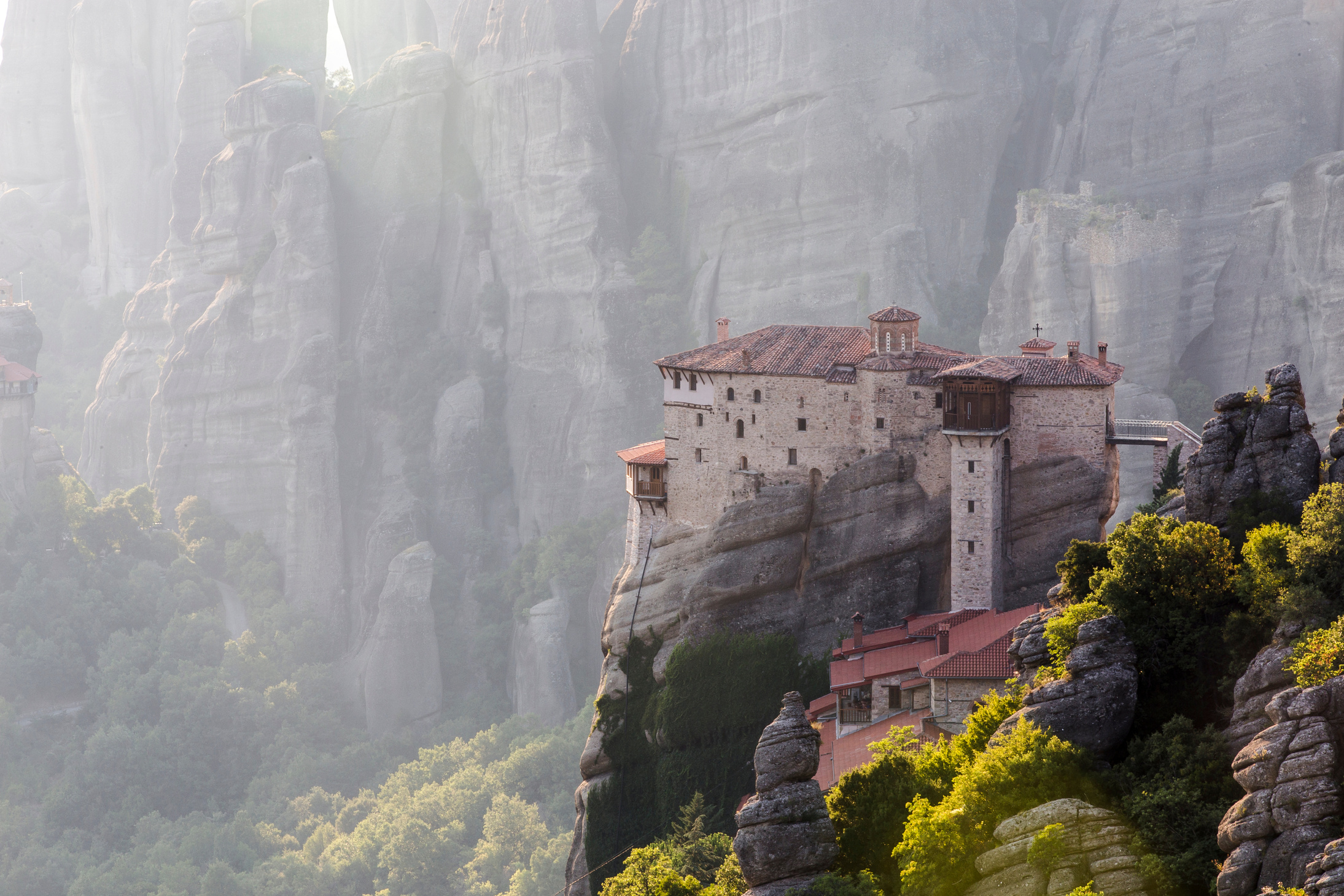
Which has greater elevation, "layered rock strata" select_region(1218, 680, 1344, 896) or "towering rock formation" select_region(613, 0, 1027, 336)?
"towering rock formation" select_region(613, 0, 1027, 336)

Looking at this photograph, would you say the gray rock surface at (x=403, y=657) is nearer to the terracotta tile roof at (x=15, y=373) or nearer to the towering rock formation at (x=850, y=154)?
the towering rock formation at (x=850, y=154)

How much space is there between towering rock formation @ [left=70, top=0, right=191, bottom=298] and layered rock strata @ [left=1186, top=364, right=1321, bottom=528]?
4303 inches

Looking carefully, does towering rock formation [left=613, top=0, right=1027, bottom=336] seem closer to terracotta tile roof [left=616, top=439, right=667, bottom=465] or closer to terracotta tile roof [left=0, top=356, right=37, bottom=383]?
terracotta tile roof [left=616, top=439, right=667, bottom=465]

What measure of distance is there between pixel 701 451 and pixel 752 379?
301 cm

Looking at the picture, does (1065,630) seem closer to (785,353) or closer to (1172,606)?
(1172,606)

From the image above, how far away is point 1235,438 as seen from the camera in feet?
115

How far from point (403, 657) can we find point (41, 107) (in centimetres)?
7412

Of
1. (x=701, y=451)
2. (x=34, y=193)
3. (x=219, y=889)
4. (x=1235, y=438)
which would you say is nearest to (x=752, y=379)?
(x=701, y=451)

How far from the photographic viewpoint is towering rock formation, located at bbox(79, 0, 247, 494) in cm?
11369

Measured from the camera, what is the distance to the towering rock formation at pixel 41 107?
456 feet

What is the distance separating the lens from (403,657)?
91.8 meters

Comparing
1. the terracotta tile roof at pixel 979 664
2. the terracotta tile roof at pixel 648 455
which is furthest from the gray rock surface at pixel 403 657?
the terracotta tile roof at pixel 979 664

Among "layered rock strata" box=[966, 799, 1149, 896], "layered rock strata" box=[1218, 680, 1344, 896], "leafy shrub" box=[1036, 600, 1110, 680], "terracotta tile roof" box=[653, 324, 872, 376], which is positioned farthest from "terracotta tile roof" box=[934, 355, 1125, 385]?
"layered rock strata" box=[1218, 680, 1344, 896]

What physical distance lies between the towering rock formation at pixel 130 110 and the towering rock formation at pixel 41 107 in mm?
7676
